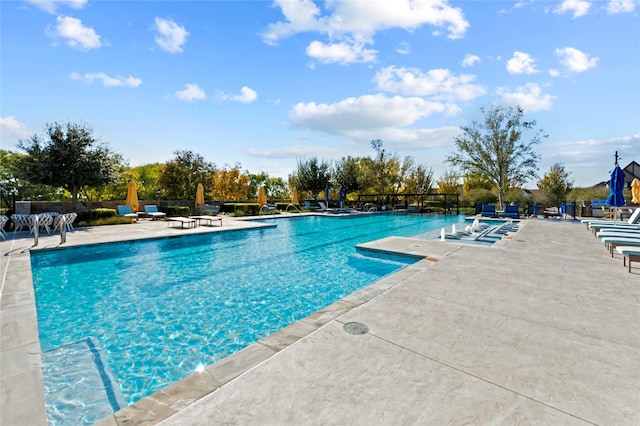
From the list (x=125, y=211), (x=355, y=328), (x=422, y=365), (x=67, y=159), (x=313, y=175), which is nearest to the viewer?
(x=422, y=365)

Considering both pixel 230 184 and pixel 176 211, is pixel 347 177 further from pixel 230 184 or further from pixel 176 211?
pixel 176 211

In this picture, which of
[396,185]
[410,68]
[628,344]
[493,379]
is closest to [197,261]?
[493,379]

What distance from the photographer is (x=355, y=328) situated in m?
3.04

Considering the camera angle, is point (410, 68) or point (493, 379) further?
point (410, 68)

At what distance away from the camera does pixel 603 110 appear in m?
10.6

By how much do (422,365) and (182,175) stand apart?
23.1 meters

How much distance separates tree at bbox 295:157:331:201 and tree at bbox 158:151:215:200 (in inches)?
368

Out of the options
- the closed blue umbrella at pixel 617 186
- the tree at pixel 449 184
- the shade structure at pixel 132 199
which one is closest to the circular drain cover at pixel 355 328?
the closed blue umbrella at pixel 617 186

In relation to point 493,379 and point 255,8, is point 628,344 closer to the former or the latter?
point 493,379

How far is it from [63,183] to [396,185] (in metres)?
27.7

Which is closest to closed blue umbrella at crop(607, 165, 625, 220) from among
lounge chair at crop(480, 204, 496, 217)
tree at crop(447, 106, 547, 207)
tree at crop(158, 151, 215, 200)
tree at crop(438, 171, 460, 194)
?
lounge chair at crop(480, 204, 496, 217)

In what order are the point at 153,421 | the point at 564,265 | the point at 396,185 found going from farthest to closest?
the point at 396,185 < the point at 564,265 < the point at 153,421

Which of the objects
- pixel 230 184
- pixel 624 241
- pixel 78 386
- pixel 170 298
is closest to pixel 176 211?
pixel 230 184

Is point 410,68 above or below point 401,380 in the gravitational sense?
above
